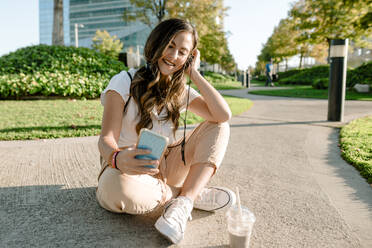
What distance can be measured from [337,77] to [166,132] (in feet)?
15.3

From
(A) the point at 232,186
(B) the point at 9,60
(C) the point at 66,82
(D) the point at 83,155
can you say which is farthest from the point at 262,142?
(B) the point at 9,60

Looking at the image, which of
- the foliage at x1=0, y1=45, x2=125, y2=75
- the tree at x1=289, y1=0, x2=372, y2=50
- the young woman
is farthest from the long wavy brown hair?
the tree at x1=289, y1=0, x2=372, y2=50

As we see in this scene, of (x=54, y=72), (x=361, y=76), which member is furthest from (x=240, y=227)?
(x=361, y=76)

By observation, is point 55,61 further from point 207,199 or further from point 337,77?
point 207,199

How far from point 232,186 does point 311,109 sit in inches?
226

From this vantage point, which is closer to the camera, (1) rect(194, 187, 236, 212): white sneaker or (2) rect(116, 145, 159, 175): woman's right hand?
(2) rect(116, 145, 159, 175): woman's right hand

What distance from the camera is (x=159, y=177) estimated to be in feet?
7.34

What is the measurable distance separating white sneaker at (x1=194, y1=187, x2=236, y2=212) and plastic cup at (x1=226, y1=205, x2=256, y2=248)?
471mm

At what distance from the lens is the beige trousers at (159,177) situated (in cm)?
181

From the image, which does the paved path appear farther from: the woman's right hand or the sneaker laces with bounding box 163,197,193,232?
the woman's right hand

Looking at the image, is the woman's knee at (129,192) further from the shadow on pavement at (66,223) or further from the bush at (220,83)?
the bush at (220,83)

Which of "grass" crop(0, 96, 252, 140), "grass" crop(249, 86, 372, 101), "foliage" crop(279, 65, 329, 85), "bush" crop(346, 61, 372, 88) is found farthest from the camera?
"foliage" crop(279, 65, 329, 85)

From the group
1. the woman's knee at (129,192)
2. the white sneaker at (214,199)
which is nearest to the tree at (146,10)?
the white sneaker at (214,199)

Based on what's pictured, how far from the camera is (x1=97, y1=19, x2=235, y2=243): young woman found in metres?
1.81
